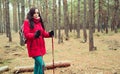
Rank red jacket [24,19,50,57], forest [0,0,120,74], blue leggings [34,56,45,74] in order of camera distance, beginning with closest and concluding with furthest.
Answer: red jacket [24,19,50,57]
blue leggings [34,56,45,74]
forest [0,0,120,74]

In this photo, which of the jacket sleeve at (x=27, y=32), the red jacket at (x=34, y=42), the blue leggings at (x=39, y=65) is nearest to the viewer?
the jacket sleeve at (x=27, y=32)

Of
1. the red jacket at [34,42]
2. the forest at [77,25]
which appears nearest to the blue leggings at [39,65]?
the red jacket at [34,42]

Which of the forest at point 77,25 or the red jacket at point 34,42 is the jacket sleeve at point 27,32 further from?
the forest at point 77,25

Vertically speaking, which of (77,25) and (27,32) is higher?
(27,32)

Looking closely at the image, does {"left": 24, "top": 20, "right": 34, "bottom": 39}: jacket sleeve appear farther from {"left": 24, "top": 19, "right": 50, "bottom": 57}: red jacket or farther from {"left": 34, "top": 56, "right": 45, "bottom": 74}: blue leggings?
{"left": 34, "top": 56, "right": 45, "bottom": 74}: blue leggings

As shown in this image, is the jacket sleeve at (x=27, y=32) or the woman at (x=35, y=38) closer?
the jacket sleeve at (x=27, y=32)

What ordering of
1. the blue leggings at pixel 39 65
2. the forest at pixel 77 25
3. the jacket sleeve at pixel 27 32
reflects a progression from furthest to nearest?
the forest at pixel 77 25 → the blue leggings at pixel 39 65 → the jacket sleeve at pixel 27 32

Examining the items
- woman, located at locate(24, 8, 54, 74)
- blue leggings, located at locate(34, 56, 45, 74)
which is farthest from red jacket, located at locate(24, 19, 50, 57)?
blue leggings, located at locate(34, 56, 45, 74)

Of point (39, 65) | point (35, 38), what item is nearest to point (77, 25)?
point (39, 65)

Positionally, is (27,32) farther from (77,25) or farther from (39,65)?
(77,25)

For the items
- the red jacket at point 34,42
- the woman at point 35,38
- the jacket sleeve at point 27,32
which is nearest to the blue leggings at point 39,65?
the woman at point 35,38

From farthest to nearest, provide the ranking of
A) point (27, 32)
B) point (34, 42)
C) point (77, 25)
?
point (77, 25)
point (34, 42)
point (27, 32)

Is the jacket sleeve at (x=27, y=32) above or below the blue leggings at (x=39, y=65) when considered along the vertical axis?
above

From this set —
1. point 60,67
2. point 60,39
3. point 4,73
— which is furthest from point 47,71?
point 60,39
